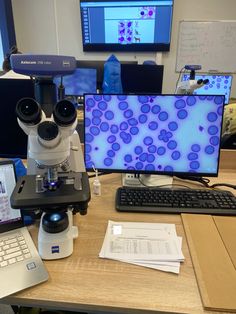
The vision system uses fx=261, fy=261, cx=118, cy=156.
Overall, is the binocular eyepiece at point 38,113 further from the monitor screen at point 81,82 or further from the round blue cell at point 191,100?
the monitor screen at point 81,82

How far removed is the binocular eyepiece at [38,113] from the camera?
2.19 feet

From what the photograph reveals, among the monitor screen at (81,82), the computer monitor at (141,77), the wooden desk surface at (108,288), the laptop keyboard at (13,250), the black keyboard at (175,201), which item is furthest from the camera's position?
the monitor screen at (81,82)

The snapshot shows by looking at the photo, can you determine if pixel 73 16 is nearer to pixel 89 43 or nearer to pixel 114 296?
pixel 89 43

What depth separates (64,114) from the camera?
2.27ft

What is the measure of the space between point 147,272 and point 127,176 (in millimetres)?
548

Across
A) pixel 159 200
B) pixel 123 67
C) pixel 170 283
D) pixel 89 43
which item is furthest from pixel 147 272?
pixel 89 43

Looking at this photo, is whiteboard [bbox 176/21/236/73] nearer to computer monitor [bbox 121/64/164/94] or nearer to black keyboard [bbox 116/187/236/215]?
computer monitor [bbox 121/64/164/94]

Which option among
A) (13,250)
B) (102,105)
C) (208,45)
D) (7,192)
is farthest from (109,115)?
(208,45)

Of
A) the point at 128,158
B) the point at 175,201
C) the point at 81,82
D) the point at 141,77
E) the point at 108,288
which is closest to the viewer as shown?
the point at 108,288

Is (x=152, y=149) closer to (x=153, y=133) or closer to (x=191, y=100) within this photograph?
(x=153, y=133)

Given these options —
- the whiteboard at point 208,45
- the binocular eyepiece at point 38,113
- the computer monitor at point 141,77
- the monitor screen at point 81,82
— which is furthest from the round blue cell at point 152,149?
the whiteboard at point 208,45

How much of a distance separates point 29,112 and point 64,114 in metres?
0.09

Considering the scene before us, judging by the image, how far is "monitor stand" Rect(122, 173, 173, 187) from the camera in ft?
3.91

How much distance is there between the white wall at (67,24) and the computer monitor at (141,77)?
161cm
